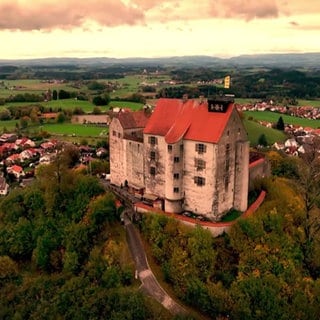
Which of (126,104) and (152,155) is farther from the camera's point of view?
(126,104)

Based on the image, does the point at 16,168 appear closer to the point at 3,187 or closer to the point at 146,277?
the point at 3,187

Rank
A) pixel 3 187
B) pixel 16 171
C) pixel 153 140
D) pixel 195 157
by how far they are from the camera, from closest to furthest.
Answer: pixel 195 157 → pixel 153 140 → pixel 3 187 → pixel 16 171

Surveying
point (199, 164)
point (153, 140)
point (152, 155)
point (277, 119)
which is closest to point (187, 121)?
point (153, 140)

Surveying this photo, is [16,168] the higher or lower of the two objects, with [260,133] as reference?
lower

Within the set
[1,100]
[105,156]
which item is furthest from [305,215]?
[1,100]

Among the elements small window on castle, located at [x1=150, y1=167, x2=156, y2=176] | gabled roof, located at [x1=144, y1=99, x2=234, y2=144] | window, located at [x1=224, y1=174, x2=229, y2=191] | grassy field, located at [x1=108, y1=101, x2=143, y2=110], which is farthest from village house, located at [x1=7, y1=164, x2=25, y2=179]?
grassy field, located at [x1=108, y1=101, x2=143, y2=110]

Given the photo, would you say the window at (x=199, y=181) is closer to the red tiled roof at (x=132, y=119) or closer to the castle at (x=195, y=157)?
the castle at (x=195, y=157)

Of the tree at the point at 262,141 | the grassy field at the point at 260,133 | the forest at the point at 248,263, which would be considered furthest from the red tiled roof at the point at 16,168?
the tree at the point at 262,141
